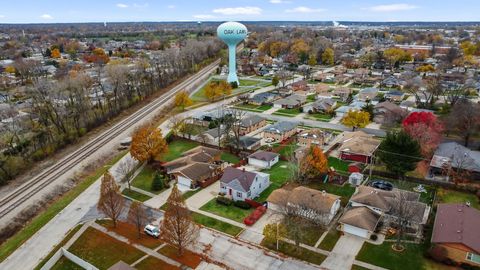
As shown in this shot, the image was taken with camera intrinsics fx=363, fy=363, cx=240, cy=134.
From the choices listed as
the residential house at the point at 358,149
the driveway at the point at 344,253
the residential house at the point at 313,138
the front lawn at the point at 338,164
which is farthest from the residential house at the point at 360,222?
the residential house at the point at 313,138

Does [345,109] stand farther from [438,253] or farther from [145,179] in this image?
[438,253]

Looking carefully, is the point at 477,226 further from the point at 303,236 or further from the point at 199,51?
the point at 199,51

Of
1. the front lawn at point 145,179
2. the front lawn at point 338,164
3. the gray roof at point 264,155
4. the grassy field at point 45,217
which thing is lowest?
the grassy field at point 45,217

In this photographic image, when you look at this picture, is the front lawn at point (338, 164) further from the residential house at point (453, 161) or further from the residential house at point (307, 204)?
the residential house at point (307, 204)

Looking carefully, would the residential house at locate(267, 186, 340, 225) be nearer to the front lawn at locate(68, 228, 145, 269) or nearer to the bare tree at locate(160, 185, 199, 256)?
the bare tree at locate(160, 185, 199, 256)

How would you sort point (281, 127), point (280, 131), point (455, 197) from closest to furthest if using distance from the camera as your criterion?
point (455, 197)
point (280, 131)
point (281, 127)

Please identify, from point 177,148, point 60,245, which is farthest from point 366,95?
point 60,245

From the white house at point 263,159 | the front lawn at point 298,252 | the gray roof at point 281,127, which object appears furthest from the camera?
the gray roof at point 281,127

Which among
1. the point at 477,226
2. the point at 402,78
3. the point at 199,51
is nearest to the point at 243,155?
the point at 477,226
